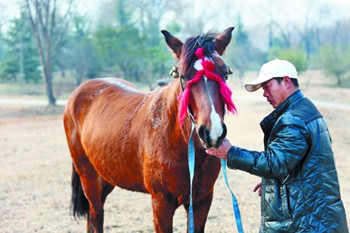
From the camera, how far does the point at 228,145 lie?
196 centimetres

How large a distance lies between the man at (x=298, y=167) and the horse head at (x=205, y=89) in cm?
21

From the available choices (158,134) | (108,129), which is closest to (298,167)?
(158,134)

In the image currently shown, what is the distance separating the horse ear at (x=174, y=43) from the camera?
2.34 metres

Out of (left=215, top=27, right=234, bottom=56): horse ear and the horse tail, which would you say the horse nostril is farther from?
the horse tail

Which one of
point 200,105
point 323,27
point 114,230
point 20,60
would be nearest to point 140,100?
point 200,105

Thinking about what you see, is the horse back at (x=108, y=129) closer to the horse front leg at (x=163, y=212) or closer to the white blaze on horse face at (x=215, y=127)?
the horse front leg at (x=163, y=212)

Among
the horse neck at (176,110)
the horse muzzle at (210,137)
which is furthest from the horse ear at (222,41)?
the horse muzzle at (210,137)

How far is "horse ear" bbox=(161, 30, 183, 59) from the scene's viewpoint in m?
2.34

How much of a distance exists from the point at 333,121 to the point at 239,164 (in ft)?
38.2

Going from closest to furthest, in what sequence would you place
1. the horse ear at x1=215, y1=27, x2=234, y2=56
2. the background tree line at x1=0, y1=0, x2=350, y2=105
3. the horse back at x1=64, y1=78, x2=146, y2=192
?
1. the horse ear at x1=215, y1=27, x2=234, y2=56
2. the horse back at x1=64, y1=78, x2=146, y2=192
3. the background tree line at x1=0, y1=0, x2=350, y2=105

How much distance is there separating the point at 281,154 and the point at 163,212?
1181 mm

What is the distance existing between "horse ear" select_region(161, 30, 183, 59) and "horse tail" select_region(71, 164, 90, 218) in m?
2.51

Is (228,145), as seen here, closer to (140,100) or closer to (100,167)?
(140,100)

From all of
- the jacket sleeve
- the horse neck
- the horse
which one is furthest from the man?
the horse neck
